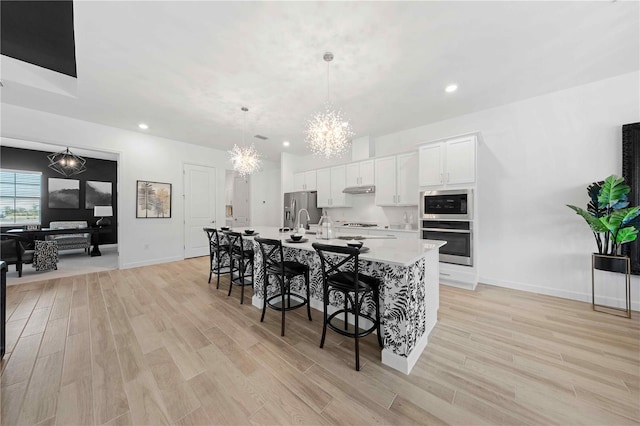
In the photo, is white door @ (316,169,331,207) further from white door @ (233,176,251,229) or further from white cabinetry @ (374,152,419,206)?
white door @ (233,176,251,229)

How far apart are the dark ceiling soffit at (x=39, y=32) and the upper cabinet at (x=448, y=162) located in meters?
4.76

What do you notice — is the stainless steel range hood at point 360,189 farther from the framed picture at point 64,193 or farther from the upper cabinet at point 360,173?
the framed picture at point 64,193

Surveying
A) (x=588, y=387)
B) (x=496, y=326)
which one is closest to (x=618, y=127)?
(x=496, y=326)

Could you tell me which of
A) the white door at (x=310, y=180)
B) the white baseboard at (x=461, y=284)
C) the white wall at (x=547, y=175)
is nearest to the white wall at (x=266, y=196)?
the white door at (x=310, y=180)

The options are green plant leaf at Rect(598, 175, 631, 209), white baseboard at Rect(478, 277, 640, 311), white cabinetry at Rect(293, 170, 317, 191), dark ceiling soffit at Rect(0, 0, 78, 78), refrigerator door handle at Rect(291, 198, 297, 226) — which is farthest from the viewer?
refrigerator door handle at Rect(291, 198, 297, 226)

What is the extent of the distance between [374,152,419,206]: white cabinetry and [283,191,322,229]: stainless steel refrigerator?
181 centimetres

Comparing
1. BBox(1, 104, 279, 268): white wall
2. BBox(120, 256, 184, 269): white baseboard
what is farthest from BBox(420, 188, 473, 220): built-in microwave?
BBox(120, 256, 184, 269): white baseboard

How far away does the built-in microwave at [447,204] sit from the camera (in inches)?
139

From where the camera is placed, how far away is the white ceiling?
1972 millimetres

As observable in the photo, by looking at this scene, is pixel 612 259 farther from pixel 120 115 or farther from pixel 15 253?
pixel 15 253

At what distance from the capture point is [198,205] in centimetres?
600

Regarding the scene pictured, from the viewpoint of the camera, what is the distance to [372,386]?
5.35ft

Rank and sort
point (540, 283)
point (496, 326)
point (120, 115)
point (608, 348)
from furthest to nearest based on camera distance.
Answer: point (120, 115)
point (540, 283)
point (496, 326)
point (608, 348)

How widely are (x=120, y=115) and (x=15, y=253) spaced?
3269 mm
